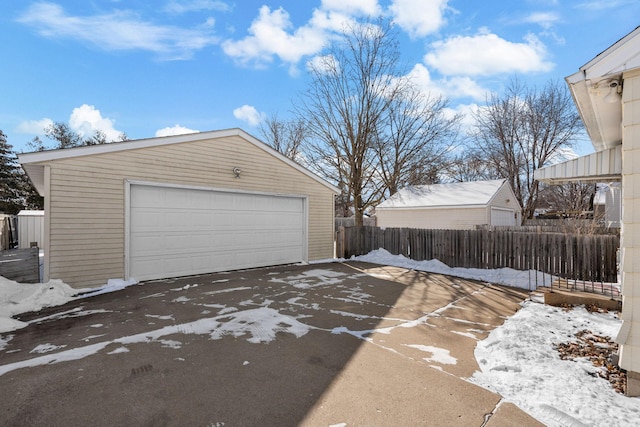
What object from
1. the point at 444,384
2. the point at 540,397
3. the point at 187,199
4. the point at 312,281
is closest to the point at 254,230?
the point at 187,199

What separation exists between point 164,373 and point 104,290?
4.63m

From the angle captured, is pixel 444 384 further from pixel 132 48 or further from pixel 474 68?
pixel 474 68

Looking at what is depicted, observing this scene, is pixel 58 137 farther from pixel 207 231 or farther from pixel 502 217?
pixel 502 217

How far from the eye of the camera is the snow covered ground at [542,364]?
2.20m

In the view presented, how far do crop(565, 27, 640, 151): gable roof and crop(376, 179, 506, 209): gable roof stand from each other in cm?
1144

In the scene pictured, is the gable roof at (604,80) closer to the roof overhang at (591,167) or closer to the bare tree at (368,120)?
the roof overhang at (591,167)

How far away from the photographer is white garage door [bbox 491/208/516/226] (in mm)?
14978

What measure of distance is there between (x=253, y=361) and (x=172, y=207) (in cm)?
565

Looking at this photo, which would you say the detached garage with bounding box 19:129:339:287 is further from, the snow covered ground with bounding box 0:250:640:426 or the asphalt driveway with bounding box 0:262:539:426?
the asphalt driveway with bounding box 0:262:539:426

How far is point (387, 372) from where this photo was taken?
2922 millimetres

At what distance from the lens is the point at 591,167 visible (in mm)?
3465

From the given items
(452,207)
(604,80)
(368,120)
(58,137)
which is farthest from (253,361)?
(58,137)

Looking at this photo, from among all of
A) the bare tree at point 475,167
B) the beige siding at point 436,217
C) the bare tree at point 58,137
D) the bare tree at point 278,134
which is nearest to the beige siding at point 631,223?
the beige siding at point 436,217

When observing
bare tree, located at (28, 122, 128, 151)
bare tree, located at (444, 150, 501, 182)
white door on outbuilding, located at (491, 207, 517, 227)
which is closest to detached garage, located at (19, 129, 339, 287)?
white door on outbuilding, located at (491, 207, 517, 227)
